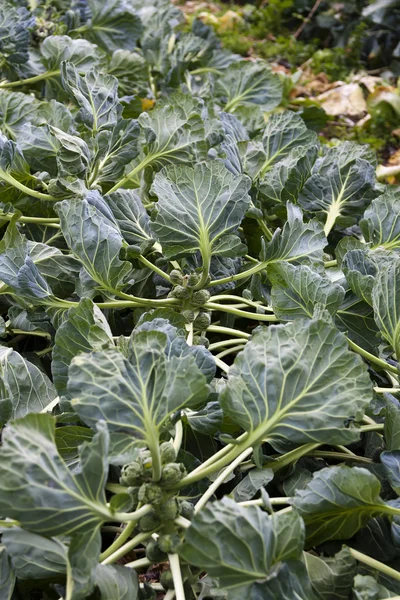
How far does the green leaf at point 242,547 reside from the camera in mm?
736

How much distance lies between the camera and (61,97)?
6.31 ft

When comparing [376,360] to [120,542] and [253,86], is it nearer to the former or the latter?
[120,542]

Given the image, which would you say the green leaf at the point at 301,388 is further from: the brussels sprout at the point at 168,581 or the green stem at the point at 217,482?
the brussels sprout at the point at 168,581

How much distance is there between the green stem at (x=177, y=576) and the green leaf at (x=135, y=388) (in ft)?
0.50

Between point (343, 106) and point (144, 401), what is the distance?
102 inches

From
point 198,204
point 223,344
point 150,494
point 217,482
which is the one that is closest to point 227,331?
point 223,344

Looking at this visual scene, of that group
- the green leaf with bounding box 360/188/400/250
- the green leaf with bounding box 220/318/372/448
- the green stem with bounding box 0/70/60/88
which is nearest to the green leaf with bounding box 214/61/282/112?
the green stem with bounding box 0/70/60/88

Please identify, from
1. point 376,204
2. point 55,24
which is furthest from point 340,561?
point 55,24

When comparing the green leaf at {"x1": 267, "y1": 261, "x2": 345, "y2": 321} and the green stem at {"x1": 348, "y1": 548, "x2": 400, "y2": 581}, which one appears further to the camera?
the green leaf at {"x1": 267, "y1": 261, "x2": 345, "y2": 321}

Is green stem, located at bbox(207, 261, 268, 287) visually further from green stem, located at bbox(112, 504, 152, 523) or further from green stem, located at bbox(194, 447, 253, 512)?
green stem, located at bbox(112, 504, 152, 523)

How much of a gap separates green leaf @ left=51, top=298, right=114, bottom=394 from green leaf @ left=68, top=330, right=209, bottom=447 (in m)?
0.15

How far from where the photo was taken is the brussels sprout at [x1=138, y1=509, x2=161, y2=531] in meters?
0.83

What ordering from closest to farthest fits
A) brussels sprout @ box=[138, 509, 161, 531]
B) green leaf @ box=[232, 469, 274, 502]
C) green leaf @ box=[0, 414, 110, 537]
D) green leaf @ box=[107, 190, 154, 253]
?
1. green leaf @ box=[0, 414, 110, 537]
2. brussels sprout @ box=[138, 509, 161, 531]
3. green leaf @ box=[232, 469, 274, 502]
4. green leaf @ box=[107, 190, 154, 253]

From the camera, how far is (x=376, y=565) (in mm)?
859
